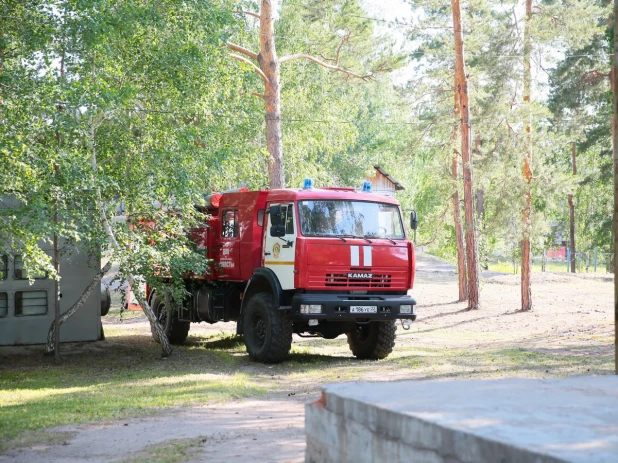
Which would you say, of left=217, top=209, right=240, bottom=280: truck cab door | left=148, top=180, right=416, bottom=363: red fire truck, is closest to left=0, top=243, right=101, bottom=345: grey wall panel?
left=217, top=209, right=240, bottom=280: truck cab door

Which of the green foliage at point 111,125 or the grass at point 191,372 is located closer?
the grass at point 191,372

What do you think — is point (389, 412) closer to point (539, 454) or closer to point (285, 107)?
point (539, 454)

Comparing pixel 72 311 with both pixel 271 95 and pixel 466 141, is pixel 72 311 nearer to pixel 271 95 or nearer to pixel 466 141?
pixel 271 95

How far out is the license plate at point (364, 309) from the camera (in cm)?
1427

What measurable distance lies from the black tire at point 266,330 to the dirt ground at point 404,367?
0.38 metres

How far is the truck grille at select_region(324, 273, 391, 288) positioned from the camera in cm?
1433

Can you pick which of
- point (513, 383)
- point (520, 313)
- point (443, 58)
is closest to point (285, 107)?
point (443, 58)

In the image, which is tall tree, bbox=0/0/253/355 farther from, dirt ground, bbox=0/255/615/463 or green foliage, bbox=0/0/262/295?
dirt ground, bbox=0/255/615/463

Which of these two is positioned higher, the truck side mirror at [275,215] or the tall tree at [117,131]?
the tall tree at [117,131]

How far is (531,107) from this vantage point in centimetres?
2561

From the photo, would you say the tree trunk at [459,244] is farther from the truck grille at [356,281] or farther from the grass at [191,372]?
the truck grille at [356,281]

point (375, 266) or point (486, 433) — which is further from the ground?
point (375, 266)

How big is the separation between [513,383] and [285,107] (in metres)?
23.8

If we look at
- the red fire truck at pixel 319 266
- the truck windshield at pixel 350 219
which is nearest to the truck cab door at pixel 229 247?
the red fire truck at pixel 319 266
